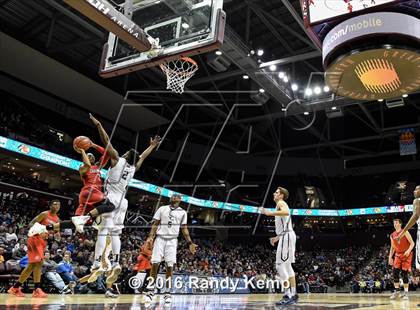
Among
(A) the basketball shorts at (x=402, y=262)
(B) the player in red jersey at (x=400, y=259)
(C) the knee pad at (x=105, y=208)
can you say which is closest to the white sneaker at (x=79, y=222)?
(C) the knee pad at (x=105, y=208)

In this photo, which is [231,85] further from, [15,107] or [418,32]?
[418,32]

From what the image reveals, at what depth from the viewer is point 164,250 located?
635 centimetres

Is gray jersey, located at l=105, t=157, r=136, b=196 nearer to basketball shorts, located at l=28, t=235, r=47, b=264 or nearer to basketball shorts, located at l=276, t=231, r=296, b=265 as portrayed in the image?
basketball shorts, located at l=28, t=235, r=47, b=264

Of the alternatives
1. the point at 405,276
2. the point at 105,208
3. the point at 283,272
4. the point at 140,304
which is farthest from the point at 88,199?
the point at 405,276

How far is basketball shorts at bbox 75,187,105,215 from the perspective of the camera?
562 centimetres

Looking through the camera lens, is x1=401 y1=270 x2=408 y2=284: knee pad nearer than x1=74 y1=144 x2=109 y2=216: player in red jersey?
No

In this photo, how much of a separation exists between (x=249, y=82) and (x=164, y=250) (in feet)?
48.1

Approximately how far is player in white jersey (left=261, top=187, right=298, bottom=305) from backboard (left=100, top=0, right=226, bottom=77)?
2.71m

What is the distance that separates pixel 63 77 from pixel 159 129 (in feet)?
26.3

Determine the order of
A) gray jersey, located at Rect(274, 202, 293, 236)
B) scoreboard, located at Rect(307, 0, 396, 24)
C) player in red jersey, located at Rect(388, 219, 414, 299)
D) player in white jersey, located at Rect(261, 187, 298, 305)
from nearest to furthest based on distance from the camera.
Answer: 1. player in white jersey, located at Rect(261, 187, 298, 305)
2. gray jersey, located at Rect(274, 202, 293, 236)
3. scoreboard, located at Rect(307, 0, 396, 24)
4. player in red jersey, located at Rect(388, 219, 414, 299)

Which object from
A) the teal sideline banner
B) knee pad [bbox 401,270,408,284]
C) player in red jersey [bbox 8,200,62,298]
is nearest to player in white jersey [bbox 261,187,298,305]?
the teal sideline banner

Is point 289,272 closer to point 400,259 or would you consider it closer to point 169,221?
point 169,221

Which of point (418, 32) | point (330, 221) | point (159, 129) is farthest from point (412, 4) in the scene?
point (330, 221)

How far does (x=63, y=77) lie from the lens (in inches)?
749
